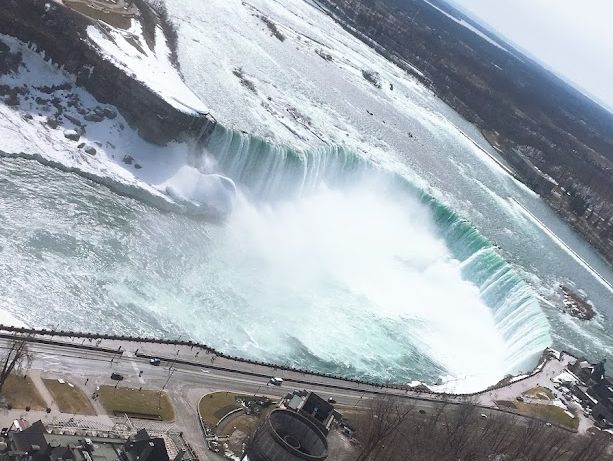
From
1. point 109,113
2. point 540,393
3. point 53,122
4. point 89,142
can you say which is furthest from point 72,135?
point 540,393

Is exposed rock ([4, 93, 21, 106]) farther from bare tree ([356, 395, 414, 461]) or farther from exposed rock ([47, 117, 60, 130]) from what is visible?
bare tree ([356, 395, 414, 461])

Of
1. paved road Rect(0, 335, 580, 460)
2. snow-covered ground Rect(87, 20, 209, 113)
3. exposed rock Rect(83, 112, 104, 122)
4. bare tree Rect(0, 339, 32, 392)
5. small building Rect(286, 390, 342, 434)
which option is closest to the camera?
bare tree Rect(0, 339, 32, 392)

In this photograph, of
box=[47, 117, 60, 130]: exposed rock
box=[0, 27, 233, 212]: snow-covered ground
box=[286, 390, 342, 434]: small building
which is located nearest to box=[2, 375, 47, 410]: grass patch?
box=[286, 390, 342, 434]: small building

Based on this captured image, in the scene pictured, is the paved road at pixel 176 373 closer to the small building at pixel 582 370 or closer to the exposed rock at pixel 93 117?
the small building at pixel 582 370

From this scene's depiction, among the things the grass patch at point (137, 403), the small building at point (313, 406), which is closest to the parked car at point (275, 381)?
the small building at point (313, 406)

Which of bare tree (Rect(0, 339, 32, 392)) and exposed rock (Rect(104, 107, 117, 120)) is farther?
exposed rock (Rect(104, 107, 117, 120))

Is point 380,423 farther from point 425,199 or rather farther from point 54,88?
point 425,199
